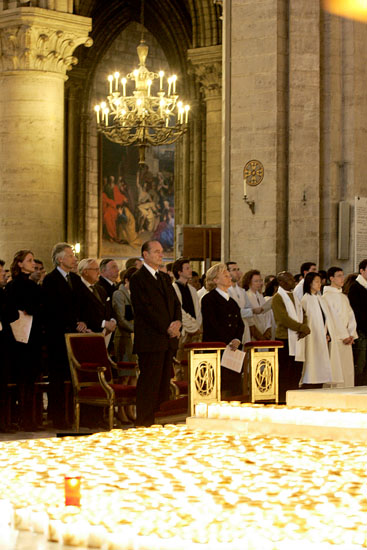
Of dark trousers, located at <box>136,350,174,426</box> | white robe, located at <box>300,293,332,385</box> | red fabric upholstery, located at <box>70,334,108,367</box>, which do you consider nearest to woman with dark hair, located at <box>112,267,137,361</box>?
red fabric upholstery, located at <box>70,334,108,367</box>

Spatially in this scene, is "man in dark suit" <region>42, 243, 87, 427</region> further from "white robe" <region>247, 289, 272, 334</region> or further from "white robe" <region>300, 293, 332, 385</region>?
"white robe" <region>300, 293, 332, 385</region>

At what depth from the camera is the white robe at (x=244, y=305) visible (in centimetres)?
1051

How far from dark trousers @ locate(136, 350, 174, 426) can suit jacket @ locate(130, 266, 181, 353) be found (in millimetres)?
78

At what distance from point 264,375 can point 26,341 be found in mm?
2454

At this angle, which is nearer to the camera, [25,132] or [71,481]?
[71,481]

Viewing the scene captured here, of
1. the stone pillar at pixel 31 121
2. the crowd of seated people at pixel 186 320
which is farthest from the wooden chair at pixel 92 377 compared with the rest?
the stone pillar at pixel 31 121

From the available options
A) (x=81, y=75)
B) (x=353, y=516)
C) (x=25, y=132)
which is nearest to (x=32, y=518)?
(x=353, y=516)

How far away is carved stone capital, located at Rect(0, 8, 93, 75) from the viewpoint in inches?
635

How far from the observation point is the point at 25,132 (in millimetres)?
16234

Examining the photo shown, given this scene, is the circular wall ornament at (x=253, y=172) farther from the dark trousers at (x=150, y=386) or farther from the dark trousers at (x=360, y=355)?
the dark trousers at (x=150, y=386)

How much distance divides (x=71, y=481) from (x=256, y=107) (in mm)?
10441

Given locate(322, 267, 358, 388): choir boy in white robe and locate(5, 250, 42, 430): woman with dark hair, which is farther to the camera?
locate(322, 267, 358, 388): choir boy in white robe

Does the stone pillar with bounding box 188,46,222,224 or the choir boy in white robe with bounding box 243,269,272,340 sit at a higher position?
the stone pillar with bounding box 188,46,222,224

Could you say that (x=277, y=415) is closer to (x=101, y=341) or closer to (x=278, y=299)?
(x=101, y=341)
